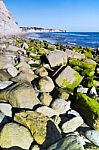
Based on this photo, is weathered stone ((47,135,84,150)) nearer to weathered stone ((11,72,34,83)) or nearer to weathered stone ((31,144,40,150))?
weathered stone ((31,144,40,150))

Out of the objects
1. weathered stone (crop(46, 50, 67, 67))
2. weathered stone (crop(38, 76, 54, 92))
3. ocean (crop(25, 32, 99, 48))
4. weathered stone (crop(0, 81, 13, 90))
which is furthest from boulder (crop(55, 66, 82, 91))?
ocean (crop(25, 32, 99, 48))

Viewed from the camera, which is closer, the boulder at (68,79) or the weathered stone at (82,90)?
the weathered stone at (82,90)

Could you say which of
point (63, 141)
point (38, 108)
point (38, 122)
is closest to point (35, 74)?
point (38, 108)

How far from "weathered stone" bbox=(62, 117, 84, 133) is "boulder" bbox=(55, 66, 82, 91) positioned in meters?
2.44

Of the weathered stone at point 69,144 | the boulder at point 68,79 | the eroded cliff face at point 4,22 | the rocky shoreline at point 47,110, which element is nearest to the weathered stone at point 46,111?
the rocky shoreline at point 47,110

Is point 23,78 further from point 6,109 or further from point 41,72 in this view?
point 6,109

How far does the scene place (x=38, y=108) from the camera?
7.34m

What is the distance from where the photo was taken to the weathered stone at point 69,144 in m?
5.63

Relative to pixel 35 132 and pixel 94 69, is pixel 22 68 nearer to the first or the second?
pixel 94 69

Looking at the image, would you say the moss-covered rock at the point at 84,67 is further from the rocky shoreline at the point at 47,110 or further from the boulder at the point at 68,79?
the boulder at the point at 68,79

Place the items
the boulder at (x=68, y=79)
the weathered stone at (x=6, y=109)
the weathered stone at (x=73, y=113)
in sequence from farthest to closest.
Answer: the boulder at (x=68, y=79) → the weathered stone at (x=73, y=113) → the weathered stone at (x=6, y=109)

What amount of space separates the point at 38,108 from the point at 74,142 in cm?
182


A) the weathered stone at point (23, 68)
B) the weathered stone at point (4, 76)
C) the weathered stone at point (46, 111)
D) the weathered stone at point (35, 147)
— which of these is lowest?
the weathered stone at point (35, 147)

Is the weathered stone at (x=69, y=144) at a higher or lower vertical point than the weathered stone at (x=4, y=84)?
lower
